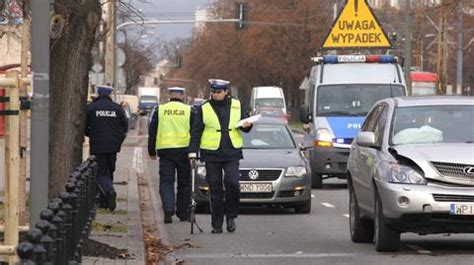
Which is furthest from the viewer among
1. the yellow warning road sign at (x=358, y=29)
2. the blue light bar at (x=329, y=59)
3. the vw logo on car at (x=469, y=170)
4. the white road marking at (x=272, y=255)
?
the yellow warning road sign at (x=358, y=29)

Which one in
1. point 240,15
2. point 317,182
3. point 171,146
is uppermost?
point 240,15

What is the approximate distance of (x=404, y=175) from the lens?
37.5 ft

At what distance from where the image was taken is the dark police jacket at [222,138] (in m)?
14.2

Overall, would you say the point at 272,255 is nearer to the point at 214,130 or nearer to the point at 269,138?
the point at 214,130

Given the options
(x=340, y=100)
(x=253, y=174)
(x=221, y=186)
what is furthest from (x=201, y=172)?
(x=340, y=100)

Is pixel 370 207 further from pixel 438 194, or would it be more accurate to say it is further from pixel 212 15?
pixel 212 15

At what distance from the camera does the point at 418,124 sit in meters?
12.4

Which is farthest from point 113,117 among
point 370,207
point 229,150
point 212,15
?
point 212,15

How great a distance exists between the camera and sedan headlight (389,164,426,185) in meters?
11.4

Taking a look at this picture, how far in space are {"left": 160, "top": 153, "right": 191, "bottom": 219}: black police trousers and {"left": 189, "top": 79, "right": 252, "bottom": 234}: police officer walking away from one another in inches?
60.5

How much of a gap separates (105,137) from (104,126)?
0.16m

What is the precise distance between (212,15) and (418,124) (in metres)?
83.3

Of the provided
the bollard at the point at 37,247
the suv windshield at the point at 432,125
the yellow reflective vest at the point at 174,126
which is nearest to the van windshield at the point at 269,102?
the yellow reflective vest at the point at 174,126

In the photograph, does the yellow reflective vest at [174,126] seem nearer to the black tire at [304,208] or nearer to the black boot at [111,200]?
the black boot at [111,200]
